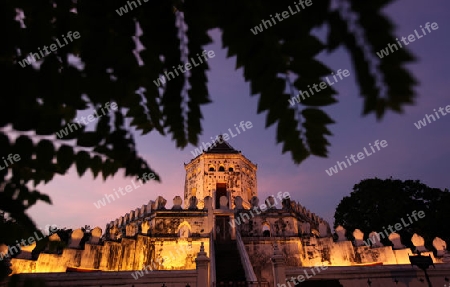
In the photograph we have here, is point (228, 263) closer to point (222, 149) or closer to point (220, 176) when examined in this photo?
point (220, 176)

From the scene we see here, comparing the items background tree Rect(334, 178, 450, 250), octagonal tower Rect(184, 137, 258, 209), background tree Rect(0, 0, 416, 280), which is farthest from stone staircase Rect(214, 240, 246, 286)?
background tree Rect(334, 178, 450, 250)

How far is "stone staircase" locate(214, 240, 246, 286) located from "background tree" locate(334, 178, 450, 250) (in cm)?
1729

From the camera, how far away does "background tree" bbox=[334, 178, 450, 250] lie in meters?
24.1

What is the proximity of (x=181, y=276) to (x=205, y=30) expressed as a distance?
10.2 metres

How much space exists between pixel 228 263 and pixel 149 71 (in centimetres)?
1454

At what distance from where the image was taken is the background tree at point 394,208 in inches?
948

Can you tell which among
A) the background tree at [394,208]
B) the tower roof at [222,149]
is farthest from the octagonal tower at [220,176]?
the background tree at [394,208]

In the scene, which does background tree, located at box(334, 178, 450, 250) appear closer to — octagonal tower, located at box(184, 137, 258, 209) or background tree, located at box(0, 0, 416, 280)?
octagonal tower, located at box(184, 137, 258, 209)

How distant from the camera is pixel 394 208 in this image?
85.2 ft

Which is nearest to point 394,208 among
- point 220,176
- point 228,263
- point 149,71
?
point 220,176

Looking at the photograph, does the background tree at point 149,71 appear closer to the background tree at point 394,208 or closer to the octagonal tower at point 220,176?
the octagonal tower at point 220,176

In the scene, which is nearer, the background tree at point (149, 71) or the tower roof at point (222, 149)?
the background tree at point (149, 71)

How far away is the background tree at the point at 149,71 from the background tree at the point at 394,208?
29164 millimetres

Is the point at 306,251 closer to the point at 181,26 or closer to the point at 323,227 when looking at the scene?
the point at 323,227
